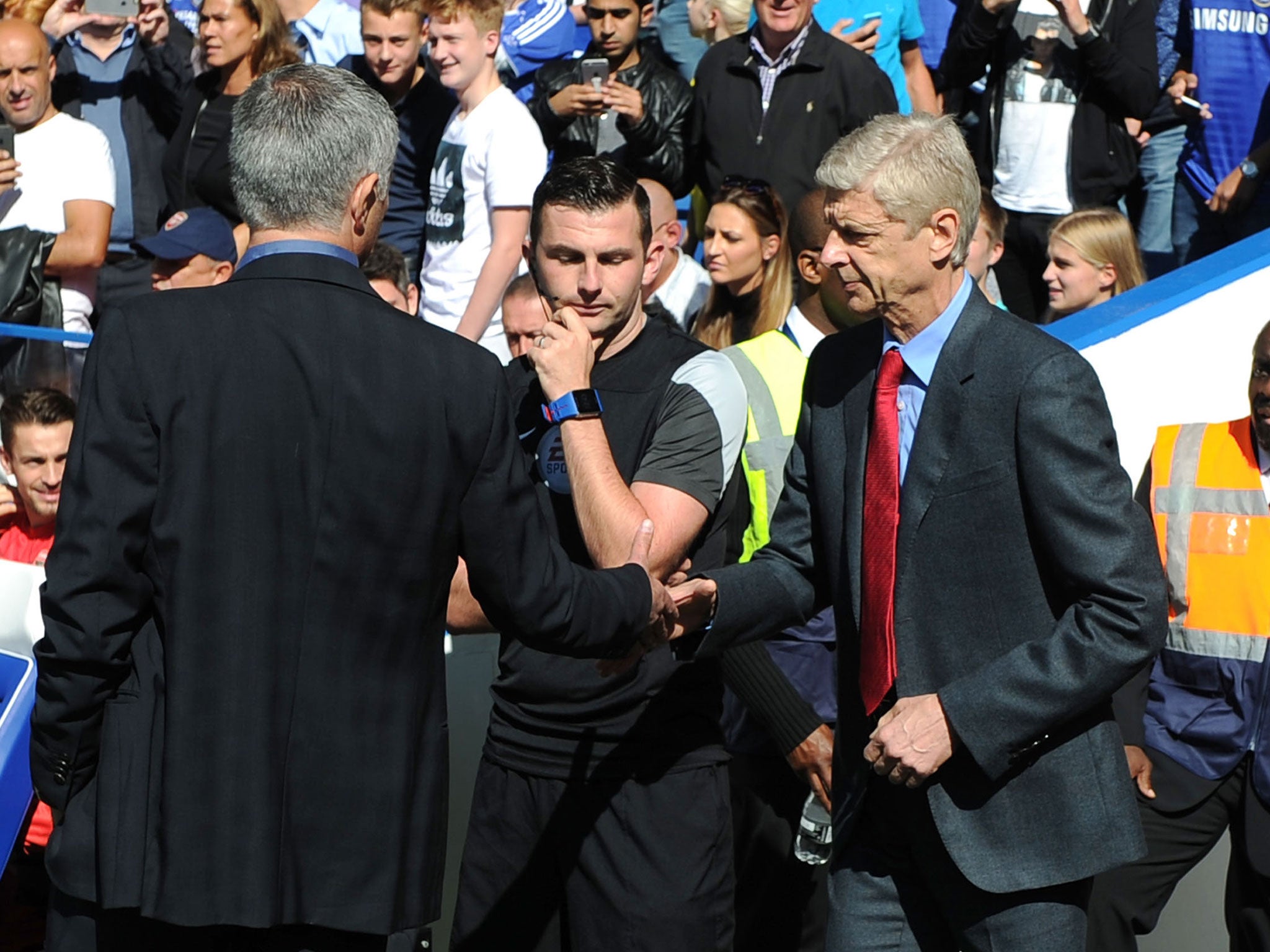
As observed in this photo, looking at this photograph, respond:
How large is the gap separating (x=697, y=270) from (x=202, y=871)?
175 inches

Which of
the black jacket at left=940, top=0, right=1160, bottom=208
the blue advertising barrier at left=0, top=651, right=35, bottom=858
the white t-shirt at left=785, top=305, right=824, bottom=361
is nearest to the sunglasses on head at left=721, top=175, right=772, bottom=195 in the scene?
the white t-shirt at left=785, top=305, right=824, bottom=361

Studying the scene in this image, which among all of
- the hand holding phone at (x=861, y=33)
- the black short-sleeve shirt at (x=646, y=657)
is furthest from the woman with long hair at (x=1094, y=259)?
the black short-sleeve shirt at (x=646, y=657)

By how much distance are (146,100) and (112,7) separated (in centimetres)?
43

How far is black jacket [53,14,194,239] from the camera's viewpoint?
7637mm

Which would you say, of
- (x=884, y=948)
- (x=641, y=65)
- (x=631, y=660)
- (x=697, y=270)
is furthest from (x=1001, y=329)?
(x=641, y=65)

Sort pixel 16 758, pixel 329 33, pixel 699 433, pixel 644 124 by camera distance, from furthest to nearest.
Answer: pixel 329 33
pixel 644 124
pixel 16 758
pixel 699 433

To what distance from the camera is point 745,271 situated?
5.75 meters

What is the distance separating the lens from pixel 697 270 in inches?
266

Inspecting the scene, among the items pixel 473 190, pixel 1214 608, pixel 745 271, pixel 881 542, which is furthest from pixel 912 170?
pixel 473 190

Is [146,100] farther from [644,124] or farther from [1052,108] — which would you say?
[1052,108]

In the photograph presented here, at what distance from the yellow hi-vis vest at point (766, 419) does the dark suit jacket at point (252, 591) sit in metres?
1.86

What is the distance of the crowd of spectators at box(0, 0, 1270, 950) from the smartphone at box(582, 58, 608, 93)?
0.02m

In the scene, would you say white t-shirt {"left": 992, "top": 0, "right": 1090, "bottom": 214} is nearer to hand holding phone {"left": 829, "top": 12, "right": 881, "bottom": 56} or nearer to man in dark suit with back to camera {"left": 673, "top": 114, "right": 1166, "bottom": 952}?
hand holding phone {"left": 829, "top": 12, "right": 881, "bottom": 56}

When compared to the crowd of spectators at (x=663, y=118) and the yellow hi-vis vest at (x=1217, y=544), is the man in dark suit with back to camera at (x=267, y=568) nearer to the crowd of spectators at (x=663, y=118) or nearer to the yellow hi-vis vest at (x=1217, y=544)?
the yellow hi-vis vest at (x=1217, y=544)
